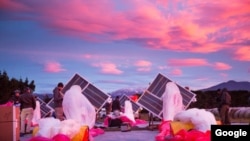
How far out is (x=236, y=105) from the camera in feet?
68.3

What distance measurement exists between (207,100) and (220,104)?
26.4 feet

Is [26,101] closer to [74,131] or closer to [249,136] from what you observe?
[74,131]

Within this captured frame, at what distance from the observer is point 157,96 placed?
40.6 feet

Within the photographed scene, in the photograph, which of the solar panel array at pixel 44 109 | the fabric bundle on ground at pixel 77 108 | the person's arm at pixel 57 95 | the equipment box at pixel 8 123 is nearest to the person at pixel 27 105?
the person's arm at pixel 57 95

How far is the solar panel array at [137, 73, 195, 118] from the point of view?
12133 millimetres

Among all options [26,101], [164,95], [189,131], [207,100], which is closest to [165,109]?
[164,95]

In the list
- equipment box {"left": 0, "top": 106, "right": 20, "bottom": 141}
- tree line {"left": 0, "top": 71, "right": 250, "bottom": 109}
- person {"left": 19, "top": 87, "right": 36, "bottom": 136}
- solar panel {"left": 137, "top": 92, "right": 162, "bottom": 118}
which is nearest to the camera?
equipment box {"left": 0, "top": 106, "right": 20, "bottom": 141}

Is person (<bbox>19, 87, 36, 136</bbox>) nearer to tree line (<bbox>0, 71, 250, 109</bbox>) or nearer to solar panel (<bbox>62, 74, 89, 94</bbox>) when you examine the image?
solar panel (<bbox>62, 74, 89, 94</bbox>)

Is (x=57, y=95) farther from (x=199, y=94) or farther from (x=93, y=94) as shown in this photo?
(x=199, y=94)

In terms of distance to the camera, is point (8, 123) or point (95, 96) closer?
point (8, 123)

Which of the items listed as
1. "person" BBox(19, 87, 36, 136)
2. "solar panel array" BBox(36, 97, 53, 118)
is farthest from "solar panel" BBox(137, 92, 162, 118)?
"solar panel array" BBox(36, 97, 53, 118)

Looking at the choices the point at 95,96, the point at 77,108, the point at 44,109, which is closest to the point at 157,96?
the point at 95,96

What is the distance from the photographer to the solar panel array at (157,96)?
39.8 feet

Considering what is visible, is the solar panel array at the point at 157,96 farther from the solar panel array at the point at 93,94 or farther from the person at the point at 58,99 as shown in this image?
the person at the point at 58,99
